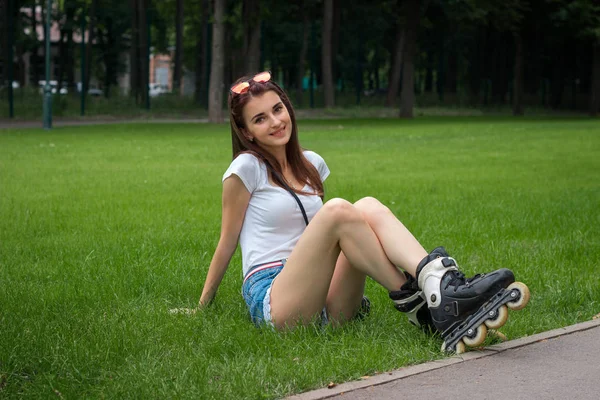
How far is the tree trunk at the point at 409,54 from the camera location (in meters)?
39.7

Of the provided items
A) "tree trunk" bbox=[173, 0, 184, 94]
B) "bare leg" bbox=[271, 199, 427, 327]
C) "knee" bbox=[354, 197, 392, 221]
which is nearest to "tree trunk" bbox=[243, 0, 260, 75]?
"tree trunk" bbox=[173, 0, 184, 94]

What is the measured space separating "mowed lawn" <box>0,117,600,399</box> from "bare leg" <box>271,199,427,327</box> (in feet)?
0.81

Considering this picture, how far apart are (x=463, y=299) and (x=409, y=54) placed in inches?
1414

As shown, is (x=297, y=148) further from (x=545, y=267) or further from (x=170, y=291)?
(x=545, y=267)

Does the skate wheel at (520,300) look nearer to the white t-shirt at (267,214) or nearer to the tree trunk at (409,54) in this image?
the white t-shirt at (267,214)

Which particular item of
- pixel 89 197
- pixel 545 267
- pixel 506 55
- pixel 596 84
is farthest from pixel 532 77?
pixel 545 267

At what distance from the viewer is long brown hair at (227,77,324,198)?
5250 millimetres

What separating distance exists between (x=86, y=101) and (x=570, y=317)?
112ft

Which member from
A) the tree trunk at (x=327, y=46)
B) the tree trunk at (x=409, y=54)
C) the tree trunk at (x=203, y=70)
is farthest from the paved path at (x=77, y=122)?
the tree trunk at (x=409, y=54)

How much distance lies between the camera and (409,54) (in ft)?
131

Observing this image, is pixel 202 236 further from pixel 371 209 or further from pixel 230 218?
pixel 371 209

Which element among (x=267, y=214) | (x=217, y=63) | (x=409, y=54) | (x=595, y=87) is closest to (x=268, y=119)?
(x=267, y=214)

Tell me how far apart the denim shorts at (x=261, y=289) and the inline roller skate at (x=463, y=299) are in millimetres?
805

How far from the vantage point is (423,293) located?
15.8 feet
